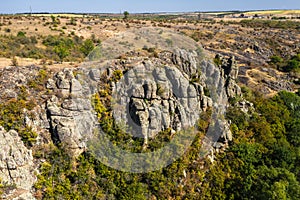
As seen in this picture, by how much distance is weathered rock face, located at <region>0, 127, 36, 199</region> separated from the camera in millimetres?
16562

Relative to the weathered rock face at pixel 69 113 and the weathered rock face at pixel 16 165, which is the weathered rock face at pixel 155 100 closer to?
the weathered rock face at pixel 69 113

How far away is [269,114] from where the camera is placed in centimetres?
3344

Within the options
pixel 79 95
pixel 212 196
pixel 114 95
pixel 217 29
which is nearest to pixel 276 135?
pixel 212 196

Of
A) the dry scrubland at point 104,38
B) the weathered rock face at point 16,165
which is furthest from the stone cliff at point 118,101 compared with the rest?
the dry scrubland at point 104,38

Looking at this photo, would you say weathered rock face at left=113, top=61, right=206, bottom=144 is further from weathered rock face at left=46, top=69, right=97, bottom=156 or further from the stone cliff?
weathered rock face at left=46, top=69, right=97, bottom=156

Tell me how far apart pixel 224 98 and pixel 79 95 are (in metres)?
17.1

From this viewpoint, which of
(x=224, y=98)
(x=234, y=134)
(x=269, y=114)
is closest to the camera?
(x=234, y=134)

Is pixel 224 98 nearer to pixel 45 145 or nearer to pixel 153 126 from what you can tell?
pixel 153 126

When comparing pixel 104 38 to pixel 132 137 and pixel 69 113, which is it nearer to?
pixel 69 113

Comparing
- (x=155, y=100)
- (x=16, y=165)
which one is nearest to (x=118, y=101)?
(x=155, y=100)

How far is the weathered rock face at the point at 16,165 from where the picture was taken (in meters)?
16.6

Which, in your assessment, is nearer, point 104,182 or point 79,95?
point 104,182

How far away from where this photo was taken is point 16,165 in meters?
17.3

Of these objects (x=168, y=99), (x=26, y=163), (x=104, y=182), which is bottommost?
(x=104, y=182)
